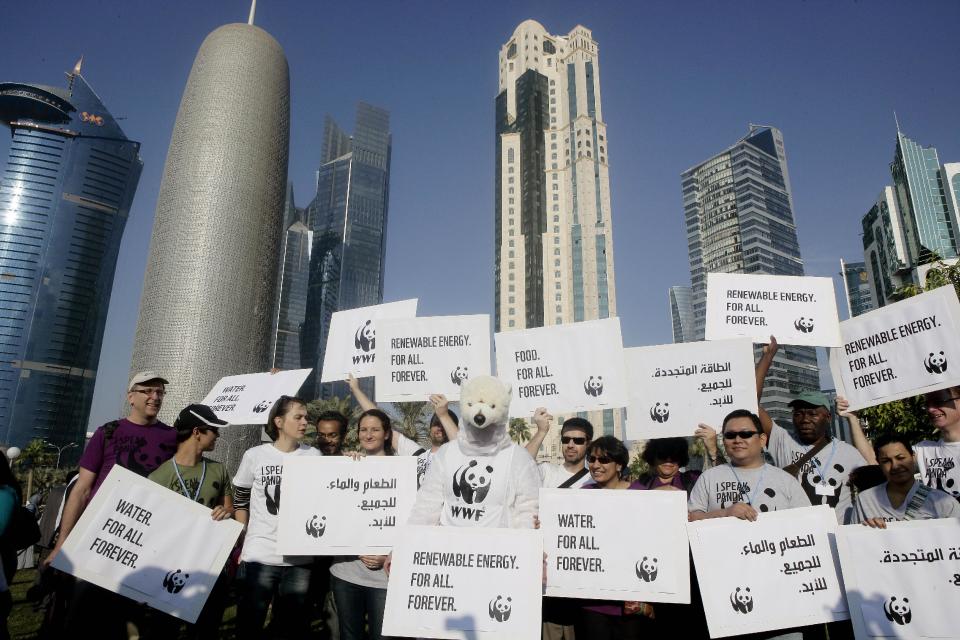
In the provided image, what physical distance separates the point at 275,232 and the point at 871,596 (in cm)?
2012

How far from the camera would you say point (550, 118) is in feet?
445

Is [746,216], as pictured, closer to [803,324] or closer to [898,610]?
[803,324]

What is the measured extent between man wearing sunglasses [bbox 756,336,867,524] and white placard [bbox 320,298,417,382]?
4337 mm

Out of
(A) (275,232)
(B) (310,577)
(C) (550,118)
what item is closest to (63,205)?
(C) (550,118)

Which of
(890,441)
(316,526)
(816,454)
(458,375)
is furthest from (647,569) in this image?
(458,375)

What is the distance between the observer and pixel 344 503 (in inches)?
195

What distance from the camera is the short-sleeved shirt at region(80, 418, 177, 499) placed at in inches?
197

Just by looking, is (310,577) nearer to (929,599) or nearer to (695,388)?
(695,388)

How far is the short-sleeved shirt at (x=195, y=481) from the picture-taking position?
16.0 feet

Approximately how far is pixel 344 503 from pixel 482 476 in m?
1.51

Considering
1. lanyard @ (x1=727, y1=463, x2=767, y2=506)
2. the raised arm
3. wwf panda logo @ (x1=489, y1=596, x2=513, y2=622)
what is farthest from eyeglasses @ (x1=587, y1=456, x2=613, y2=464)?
wwf panda logo @ (x1=489, y1=596, x2=513, y2=622)

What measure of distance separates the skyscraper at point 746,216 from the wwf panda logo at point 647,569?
153 meters

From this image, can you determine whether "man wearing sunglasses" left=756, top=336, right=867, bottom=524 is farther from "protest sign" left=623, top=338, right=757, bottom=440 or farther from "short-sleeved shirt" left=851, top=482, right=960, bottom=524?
"short-sleeved shirt" left=851, top=482, right=960, bottom=524

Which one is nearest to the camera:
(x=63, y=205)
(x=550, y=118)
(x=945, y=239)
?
(x=945, y=239)
